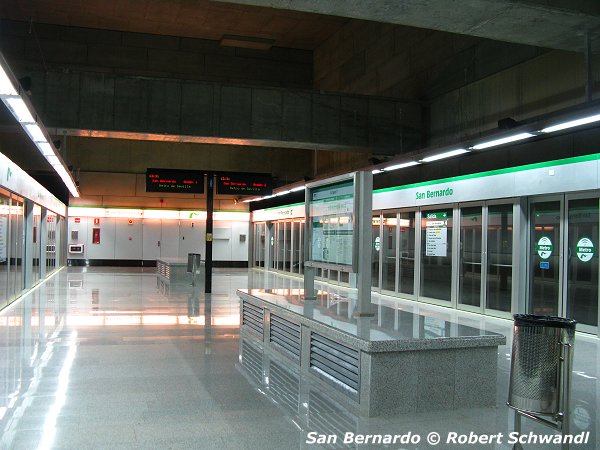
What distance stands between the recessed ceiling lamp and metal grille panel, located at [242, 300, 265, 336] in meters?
11.5

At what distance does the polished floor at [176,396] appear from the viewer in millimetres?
3918

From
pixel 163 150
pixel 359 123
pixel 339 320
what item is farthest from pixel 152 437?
pixel 163 150

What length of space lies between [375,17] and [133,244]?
23431mm

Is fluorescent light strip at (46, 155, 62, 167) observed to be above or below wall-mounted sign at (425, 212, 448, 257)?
above

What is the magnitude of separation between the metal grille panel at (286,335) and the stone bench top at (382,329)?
91 millimetres

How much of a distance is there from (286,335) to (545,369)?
325cm

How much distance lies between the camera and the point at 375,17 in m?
6.45

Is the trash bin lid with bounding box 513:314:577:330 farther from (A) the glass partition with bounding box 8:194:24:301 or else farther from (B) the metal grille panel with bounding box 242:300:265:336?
(A) the glass partition with bounding box 8:194:24:301

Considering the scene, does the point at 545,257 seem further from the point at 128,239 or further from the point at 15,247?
the point at 128,239

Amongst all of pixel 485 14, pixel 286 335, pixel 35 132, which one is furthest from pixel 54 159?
pixel 485 14

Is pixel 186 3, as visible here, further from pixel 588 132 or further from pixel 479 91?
pixel 588 132

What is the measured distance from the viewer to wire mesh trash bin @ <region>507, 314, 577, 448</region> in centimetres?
368

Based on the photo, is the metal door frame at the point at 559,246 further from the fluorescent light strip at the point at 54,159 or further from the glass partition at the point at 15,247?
the glass partition at the point at 15,247

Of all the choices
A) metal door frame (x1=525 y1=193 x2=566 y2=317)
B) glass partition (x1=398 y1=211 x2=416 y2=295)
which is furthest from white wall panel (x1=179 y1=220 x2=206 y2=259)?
metal door frame (x1=525 y1=193 x2=566 y2=317)
